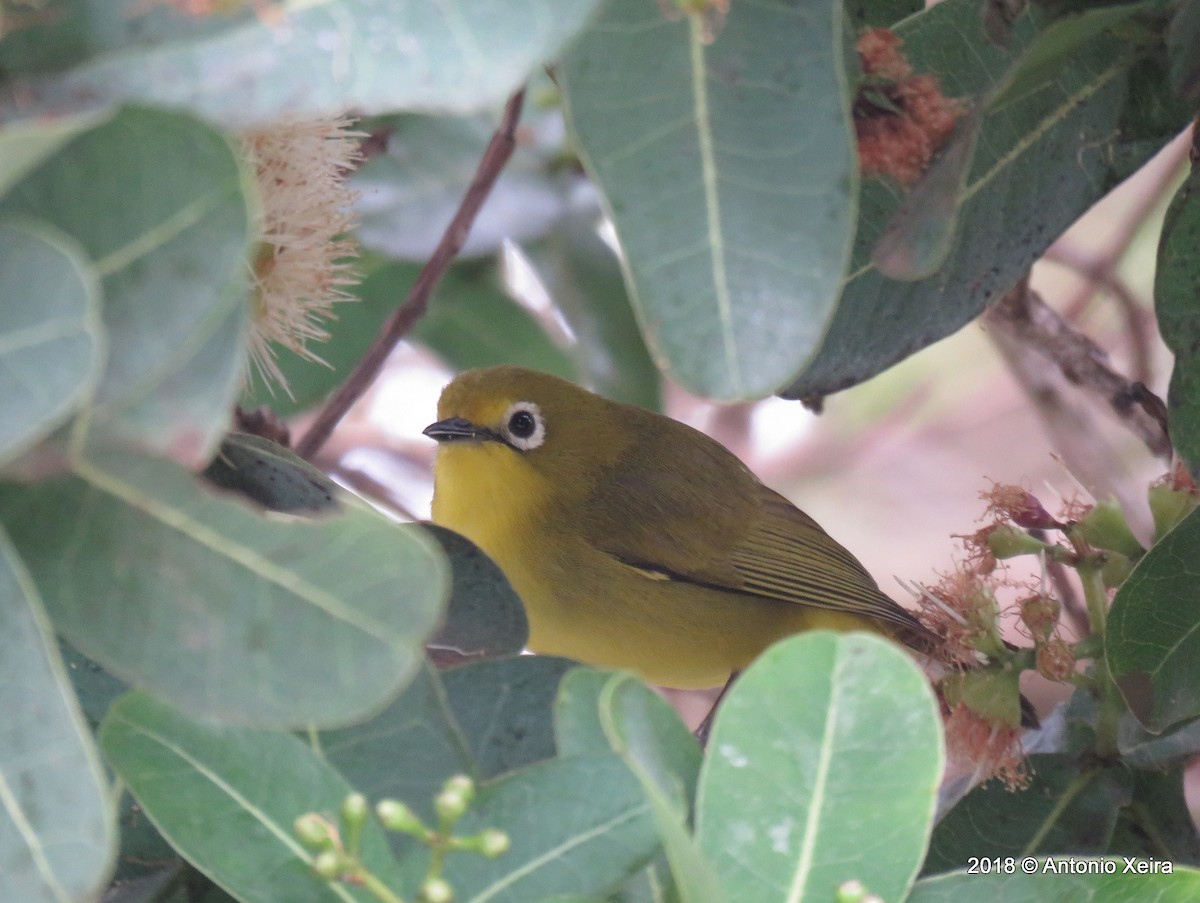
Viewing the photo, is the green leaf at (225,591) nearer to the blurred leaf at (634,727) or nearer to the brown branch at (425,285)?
the blurred leaf at (634,727)

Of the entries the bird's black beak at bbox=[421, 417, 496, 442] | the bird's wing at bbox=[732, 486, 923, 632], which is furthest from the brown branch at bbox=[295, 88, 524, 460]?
the bird's wing at bbox=[732, 486, 923, 632]

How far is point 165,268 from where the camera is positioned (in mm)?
923

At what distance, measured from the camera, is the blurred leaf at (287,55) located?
3.18 ft

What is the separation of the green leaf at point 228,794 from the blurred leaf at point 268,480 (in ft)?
1.09

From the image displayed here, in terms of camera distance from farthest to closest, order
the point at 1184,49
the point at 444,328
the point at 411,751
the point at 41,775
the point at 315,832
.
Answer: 1. the point at 444,328
2. the point at 1184,49
3. the point at 411,751
4. the point at 315,832
5. the point at 41,775

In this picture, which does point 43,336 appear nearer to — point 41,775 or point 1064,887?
point 41,775

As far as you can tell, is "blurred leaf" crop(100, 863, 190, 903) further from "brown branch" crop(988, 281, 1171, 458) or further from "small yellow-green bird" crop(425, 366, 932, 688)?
"brown branch" crop(988, 281, 1171, 458)

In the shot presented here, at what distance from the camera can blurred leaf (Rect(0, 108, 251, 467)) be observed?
907mm

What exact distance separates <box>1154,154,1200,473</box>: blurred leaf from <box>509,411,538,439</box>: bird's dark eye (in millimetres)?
1792

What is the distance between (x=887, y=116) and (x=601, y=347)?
1.88 m

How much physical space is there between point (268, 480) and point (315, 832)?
1.64ft

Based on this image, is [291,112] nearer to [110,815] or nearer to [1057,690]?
[110,815]

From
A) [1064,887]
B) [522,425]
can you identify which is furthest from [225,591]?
[522,425]

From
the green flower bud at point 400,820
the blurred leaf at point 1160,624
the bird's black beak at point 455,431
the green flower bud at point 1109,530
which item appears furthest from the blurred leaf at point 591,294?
the green flower bud at point 400,820
